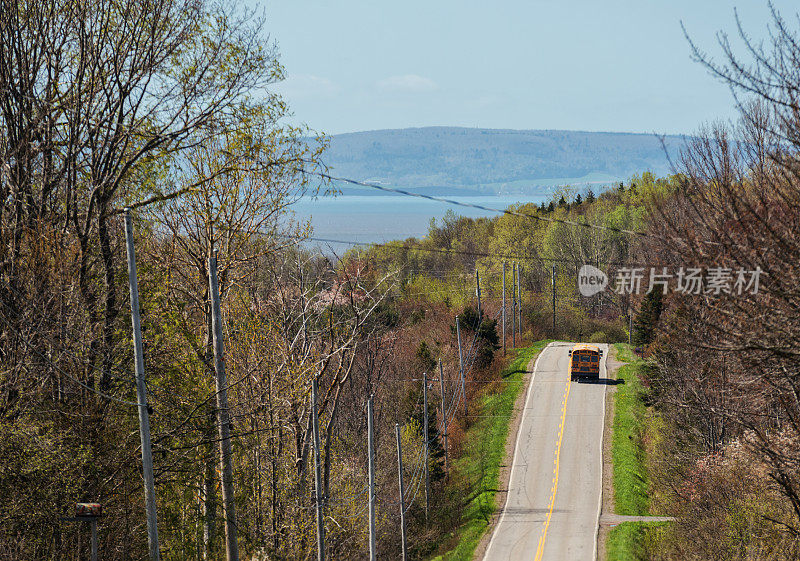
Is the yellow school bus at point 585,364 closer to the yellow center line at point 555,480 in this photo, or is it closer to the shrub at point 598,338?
the yellow center line at point 555,480

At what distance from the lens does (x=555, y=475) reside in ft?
128

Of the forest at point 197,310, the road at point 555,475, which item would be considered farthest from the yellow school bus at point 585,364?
the forest at point 197,310

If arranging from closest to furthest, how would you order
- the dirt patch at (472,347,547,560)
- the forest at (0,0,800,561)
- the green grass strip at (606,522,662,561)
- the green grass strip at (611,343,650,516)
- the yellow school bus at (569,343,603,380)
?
the forest at (0,0,800,561) < the green grass strip at (606,522,662,561) < the dirt patch at (472,347,547,560) < the green grass strip at (611,343,650,516) < the yellow school bus at (569,343,603,380)

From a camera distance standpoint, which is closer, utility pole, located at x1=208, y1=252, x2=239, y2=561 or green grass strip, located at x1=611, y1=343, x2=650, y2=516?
utility pole, located at x1=208, y1=252, x2=239, y2=561

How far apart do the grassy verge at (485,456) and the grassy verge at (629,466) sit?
570cm

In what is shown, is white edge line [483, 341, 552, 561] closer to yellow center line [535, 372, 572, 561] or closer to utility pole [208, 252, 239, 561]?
yellow center line [535, 372, 572, 561]

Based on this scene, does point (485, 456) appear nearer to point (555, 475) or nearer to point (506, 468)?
point (506, 468)

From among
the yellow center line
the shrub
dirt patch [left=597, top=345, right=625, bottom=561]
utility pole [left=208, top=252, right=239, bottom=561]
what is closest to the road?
the yellow center line

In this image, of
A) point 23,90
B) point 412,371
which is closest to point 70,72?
point 23,90

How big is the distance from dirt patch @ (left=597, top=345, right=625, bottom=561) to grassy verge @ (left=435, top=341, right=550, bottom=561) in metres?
4.91

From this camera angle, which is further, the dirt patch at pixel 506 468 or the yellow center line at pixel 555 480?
the dirt patch at pixel 506 468

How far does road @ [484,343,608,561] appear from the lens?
3100 cm

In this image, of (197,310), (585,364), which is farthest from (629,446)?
(197,310)

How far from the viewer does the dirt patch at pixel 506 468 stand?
32094mm
